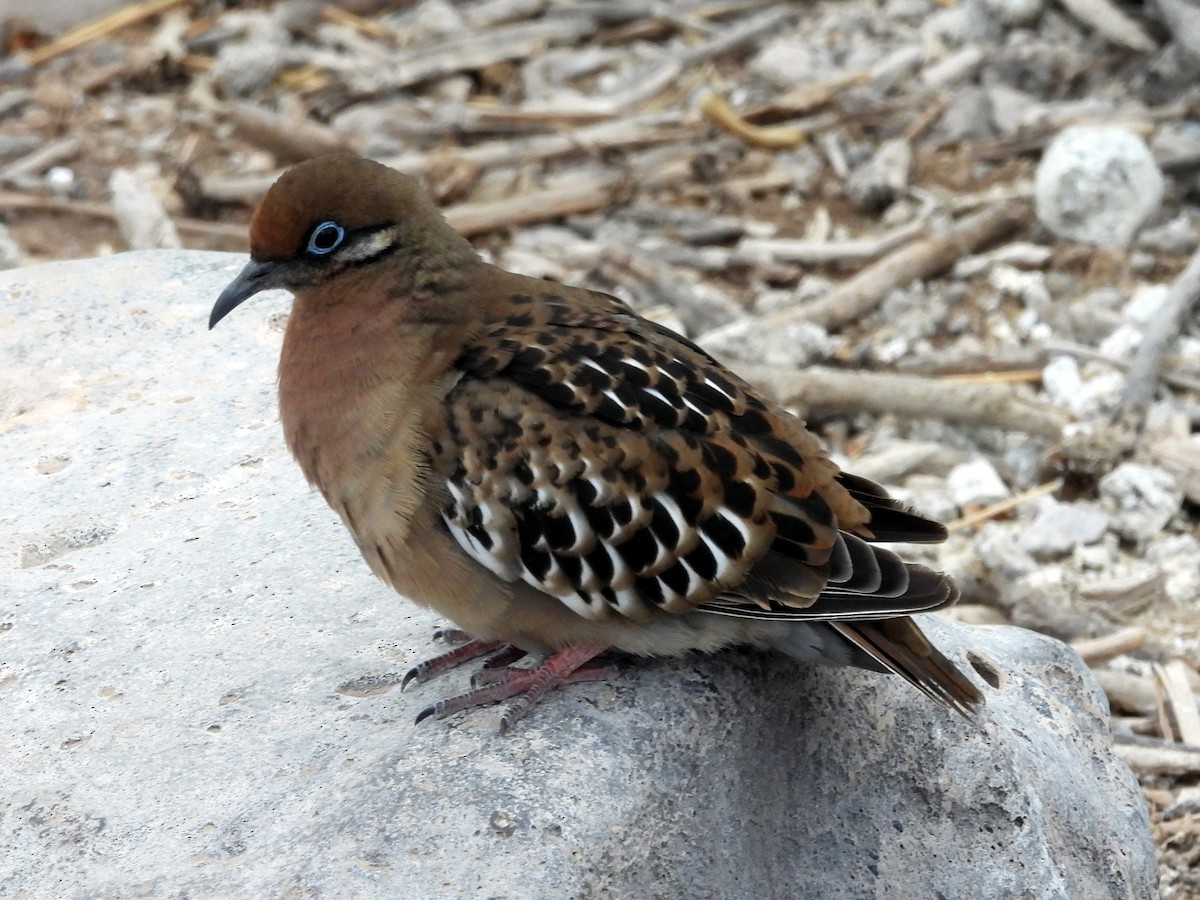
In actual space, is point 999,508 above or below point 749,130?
below

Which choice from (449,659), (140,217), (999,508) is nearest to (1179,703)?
(999,508)

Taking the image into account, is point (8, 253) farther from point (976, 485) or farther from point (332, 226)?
point (976, 485)

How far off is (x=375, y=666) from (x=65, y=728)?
731mm

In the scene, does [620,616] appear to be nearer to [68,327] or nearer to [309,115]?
[68,327]

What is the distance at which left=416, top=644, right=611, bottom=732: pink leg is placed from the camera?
371cm

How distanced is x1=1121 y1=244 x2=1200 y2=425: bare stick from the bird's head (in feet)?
11.3

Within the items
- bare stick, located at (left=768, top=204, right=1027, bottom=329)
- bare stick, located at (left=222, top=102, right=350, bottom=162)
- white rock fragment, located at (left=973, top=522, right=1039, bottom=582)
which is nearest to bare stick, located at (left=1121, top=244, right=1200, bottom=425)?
white rock fragment, located at (left=973, top=522, right=1039, bottom=582)

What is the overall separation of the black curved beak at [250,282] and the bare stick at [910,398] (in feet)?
9.43

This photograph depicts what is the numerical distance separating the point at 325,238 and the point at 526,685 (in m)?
1.19

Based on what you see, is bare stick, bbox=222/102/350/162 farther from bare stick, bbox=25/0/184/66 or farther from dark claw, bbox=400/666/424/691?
dark claw, bbox=400/666/424/691

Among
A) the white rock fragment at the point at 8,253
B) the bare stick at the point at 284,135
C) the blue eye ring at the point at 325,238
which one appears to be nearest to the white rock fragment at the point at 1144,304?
the bare stick at the point at 284,135

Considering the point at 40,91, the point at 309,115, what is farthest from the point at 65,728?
the point at 40,91

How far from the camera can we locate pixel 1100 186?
756 cm

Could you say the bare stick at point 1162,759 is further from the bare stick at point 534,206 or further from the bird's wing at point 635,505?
the bare stick at point 534,206
